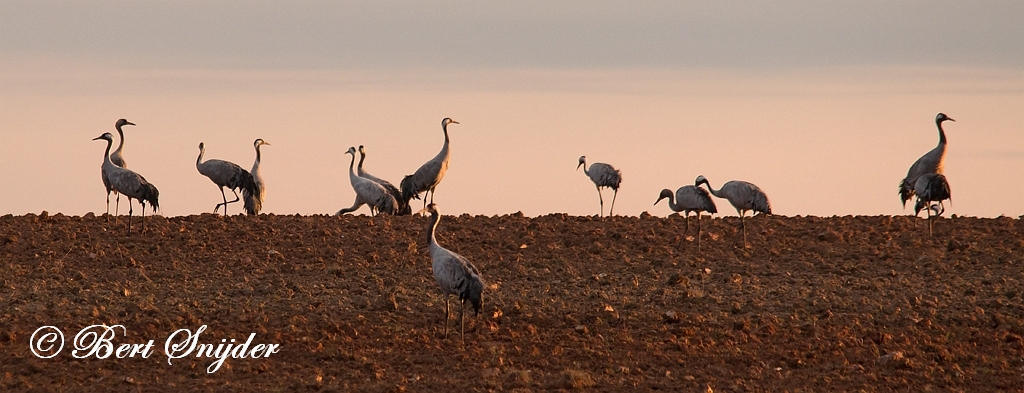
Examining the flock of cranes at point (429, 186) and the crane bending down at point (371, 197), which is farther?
the crane bending down at point (371, 197)

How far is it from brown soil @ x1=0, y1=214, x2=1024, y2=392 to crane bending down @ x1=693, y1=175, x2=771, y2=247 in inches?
24.1

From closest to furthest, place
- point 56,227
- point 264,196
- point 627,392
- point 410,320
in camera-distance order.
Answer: point 627,392 → point 410,320 → point 56,227 → point 264,196

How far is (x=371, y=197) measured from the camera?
25.5m

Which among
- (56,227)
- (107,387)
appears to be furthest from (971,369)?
(56,227)

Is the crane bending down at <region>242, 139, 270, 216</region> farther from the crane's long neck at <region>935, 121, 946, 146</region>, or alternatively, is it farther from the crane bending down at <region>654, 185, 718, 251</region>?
the crane's long neck at <region>935, 121, 946, 146</region>

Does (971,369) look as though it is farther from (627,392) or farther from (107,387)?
(107,387)

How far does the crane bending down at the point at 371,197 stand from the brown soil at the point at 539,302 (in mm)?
2463

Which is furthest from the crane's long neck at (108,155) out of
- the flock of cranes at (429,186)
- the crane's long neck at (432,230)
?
the crane's long neck at (432,230)

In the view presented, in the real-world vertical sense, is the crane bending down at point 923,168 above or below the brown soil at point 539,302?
above

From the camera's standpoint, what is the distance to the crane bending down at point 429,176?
25531 mm

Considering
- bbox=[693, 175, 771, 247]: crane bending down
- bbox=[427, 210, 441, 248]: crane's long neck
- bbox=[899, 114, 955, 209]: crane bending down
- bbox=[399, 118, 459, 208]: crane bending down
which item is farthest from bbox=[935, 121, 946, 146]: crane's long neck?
bbox=[427, 210, 441, 248]: crane's long neck

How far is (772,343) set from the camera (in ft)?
48.6

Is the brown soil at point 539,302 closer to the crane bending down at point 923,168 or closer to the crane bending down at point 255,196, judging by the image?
the crane bending down at point 923,168

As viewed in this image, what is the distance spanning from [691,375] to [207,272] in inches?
312
